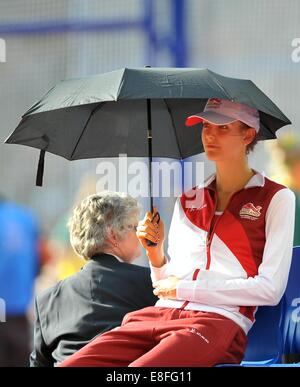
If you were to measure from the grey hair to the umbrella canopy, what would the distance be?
0.21 m

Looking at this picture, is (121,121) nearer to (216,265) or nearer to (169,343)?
(216,265)

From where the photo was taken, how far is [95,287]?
275 centimetres

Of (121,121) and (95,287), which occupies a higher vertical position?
(121,121)

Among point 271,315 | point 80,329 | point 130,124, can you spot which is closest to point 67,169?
point 130,124

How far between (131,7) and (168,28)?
0.55 ft

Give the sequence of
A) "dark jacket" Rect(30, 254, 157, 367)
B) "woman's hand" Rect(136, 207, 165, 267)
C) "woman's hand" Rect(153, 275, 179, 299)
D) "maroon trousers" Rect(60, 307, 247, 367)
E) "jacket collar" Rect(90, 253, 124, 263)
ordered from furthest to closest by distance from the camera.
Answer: "jacket collar" Rect(90, 253, 124, 263) < "dark jacket" Rect(30, 254, 157, 367) < "woman's hand" Rect(136, 207, 165, 267) < "woman's hand" Rect(153, 275, 179, 299) < "maroon trousers" Rect(60, 307, 247, 367)

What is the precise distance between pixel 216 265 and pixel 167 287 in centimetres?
16

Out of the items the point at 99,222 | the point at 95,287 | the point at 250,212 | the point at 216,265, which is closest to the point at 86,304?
the point at 95,287

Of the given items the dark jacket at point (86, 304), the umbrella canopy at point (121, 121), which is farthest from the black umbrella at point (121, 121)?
the dark jacket at point (86, 304)

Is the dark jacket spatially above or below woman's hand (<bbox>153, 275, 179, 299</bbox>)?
below

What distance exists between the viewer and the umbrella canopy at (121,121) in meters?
2.51

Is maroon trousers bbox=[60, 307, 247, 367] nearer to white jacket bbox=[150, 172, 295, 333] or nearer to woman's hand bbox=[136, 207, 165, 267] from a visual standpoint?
white jacket bbox=[150, 172, 295, 333]

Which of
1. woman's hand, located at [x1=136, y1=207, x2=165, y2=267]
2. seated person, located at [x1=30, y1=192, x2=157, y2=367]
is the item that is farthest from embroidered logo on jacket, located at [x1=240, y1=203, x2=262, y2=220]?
seated person, located at [x1=30, y1=192, x2=157, y2=367]

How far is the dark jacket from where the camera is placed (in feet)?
8.86
